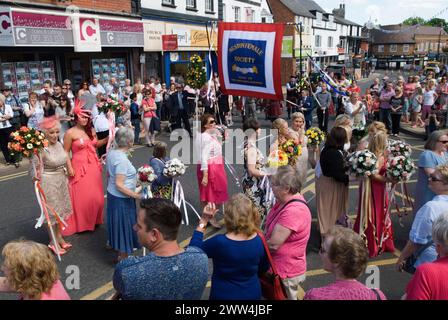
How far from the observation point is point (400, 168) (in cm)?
497

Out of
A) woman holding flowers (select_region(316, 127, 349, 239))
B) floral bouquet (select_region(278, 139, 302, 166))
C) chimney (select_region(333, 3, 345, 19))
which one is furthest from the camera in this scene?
chimney (select_region(333, 3, 345, 19))

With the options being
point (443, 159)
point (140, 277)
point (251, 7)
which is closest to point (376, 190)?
point (443, 159)

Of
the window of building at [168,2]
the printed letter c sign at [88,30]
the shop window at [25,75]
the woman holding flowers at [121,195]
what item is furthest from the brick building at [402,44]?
the woman holding flowers at [121,195]

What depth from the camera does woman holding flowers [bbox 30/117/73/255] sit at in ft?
18.5

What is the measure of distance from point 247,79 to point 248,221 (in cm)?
391

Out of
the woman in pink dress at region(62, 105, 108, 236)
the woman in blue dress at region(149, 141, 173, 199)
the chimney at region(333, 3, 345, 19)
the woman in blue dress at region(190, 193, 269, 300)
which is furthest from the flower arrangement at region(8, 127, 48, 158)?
the chimney at region(333, 3, 345, 19)

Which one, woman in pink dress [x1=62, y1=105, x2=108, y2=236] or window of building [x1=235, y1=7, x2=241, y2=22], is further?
window of building [x1=235, y1=7, x2=241, y2=22]

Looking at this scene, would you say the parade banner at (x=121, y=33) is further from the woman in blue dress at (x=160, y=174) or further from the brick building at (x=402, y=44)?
the brick building at (x=402, y=44)

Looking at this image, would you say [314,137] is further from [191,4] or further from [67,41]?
[191,4]

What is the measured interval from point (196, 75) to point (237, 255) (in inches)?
522

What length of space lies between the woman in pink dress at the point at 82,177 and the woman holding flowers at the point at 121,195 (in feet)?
3.64

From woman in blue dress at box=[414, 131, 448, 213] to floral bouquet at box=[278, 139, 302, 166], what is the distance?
5.60 feet

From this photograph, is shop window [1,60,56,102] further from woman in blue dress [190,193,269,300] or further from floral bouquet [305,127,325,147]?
woman in blue dress [190,193,269,300]
